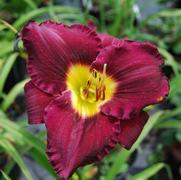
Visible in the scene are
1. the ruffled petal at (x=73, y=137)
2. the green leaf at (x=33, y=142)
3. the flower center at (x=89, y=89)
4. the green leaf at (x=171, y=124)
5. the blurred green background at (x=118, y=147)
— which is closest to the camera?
the ruffled petal at (x=73, y=137)

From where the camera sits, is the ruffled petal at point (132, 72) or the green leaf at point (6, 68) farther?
the green leaf at point (6, 68)

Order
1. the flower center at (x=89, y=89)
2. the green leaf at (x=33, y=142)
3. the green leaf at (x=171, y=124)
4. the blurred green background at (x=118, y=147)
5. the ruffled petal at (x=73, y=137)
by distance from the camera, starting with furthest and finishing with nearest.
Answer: the green leaf at (x=171, y=124), the blurred green background at (x=118, y=147), the green leaf at (x=33, y=142), the flower center at (x=89, y=89), the ruffled petal at (x=73, y=137)

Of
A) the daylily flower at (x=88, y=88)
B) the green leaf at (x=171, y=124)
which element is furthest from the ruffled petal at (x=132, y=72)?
the green leaf at (x=171, y=124)

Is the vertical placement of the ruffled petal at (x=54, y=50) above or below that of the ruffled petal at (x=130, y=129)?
above

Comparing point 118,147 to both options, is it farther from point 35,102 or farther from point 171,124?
point 35,102

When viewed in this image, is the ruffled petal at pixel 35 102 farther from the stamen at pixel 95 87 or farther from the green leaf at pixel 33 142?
the green leaf at pixel 33 142
